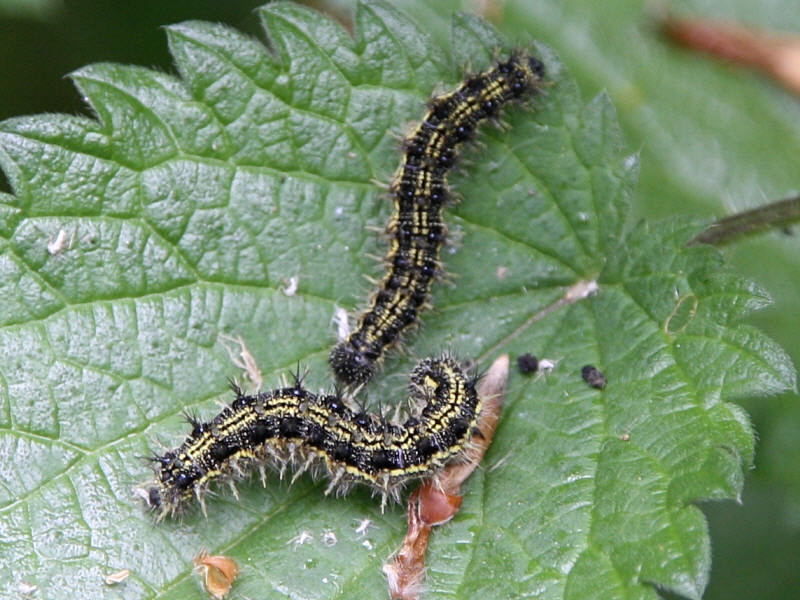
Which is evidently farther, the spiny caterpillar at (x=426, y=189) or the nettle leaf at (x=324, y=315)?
the spiny caterpillar at (x=426, y=189)

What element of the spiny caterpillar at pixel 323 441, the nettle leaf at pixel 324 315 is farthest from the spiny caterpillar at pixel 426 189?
the spiny caterpillar at pixel 323 441

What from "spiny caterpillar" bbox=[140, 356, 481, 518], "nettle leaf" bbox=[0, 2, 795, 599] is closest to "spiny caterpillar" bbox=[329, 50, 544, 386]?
"nettle leaf" bbox=[0, 2, 795, 599]

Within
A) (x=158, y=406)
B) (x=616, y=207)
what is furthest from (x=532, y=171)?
(x=158, y=406)

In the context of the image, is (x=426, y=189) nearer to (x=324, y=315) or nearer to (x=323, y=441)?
(x=324, y=315)

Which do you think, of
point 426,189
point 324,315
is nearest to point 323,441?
point 324,315

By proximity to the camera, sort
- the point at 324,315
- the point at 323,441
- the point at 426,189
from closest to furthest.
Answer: the point at 323,441 → the point at 324,315 → the point at 426,189

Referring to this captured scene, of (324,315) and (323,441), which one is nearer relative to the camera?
Answer: (323,441)

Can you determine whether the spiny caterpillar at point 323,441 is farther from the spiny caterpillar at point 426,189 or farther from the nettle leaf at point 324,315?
the spiny caterpillar at point 426,189
